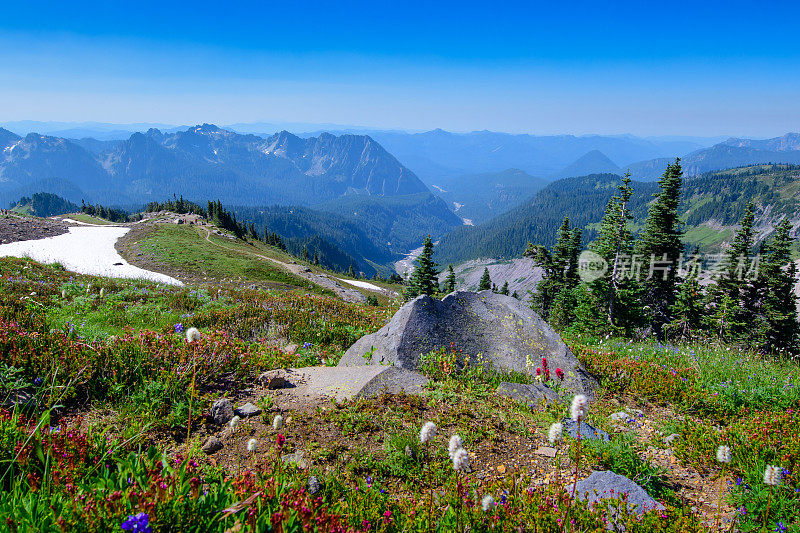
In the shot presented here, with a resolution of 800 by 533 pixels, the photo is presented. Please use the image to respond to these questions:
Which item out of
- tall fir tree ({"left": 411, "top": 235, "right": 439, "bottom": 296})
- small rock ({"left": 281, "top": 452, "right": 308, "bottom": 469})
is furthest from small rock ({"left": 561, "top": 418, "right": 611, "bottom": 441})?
tall fir tree ({"left": 411, "top": 235, "right": 439, "bottom": 296})

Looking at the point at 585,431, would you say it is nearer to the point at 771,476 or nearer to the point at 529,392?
the point at 529,392

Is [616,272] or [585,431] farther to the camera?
[616,272]

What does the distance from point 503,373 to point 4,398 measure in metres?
7.83

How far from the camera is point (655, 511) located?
3.71m

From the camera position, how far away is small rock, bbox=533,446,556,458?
501cm

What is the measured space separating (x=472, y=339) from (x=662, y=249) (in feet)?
103

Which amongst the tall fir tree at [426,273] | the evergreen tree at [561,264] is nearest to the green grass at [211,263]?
the tall fir tree at [426,273]

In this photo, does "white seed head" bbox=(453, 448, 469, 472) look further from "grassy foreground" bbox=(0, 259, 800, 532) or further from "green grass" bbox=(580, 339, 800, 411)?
"green grass" bbox=(580, 339, 800, 411)

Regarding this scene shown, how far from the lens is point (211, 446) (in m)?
4.64

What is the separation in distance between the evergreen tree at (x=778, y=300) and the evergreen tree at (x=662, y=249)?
8318 mm

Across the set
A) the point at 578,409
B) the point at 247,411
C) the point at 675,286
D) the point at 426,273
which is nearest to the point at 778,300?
the point at 675,286

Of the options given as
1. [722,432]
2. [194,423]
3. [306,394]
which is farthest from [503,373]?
[194,423]

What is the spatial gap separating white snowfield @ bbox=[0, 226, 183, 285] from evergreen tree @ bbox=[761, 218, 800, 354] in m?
50.8

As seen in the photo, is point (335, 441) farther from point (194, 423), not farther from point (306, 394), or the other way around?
point (194, 423)
